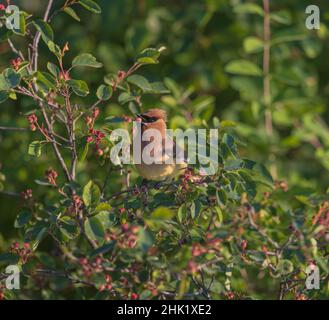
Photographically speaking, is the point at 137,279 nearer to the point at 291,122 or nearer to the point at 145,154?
the point at 145,154

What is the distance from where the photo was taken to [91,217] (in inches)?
128

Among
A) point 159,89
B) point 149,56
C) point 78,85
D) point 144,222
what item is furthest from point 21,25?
point 144,222

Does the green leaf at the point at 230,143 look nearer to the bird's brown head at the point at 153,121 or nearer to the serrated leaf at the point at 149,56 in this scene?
the serrated leaf at the point at 149,56

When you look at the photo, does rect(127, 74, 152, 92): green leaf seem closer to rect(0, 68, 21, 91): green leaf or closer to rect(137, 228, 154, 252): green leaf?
rect(0, 68, 21, 91): green leaf

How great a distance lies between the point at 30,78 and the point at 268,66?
351cm

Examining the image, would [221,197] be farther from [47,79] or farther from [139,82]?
[47,79]

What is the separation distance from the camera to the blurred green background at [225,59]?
5930 millimetres

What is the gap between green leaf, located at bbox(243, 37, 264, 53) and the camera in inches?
232

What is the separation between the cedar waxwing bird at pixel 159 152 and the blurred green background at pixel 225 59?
4.78 feet

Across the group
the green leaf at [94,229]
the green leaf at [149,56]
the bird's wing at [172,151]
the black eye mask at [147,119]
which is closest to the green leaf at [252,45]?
the black eye mask at [147,119]

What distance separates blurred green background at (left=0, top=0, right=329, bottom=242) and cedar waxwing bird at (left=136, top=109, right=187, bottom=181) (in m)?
1.46

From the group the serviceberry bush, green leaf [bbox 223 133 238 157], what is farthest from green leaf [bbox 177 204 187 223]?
green leaf [bbox 223 133 238 157]

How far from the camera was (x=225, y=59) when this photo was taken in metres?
6.84

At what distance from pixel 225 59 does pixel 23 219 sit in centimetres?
365
